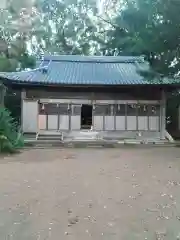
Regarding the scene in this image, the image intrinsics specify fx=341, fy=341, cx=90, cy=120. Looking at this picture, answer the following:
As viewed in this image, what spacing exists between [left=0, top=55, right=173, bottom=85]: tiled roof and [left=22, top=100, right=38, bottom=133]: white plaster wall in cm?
141

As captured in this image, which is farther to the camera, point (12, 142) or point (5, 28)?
point (5, 28)

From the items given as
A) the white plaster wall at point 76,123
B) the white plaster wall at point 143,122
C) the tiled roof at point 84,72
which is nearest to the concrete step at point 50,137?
the white plaster wall at point 76,123

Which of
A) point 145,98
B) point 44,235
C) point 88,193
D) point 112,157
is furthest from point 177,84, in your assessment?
point 44,235

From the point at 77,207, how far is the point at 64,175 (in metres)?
3.04

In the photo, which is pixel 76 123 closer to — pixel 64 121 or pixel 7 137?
pixel 64 121

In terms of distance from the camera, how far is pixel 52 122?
18.5 metres

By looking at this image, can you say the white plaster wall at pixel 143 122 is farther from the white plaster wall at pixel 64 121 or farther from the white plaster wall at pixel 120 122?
the white plaster wall at pixel 64 121

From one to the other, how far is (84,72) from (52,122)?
150 inches

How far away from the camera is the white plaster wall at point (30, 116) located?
1806 cm

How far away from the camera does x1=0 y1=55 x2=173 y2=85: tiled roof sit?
1786cm

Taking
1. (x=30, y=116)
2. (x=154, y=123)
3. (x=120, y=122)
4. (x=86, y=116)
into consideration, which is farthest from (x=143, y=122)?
(x=30, y=116)

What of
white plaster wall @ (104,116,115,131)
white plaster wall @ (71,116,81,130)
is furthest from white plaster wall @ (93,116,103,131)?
white plaster wall @ (71,116,81,130)

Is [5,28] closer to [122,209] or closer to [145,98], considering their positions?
[145,98]

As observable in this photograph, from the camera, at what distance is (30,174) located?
836cm
